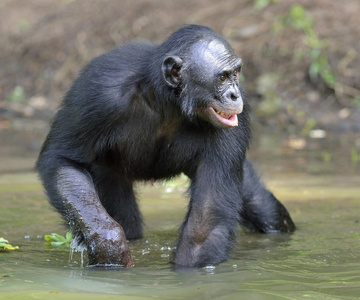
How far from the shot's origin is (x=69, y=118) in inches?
245

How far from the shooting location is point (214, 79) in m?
6.05

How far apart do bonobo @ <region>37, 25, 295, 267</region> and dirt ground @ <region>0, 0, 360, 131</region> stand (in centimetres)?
879

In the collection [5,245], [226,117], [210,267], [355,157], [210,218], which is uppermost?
[226,117]

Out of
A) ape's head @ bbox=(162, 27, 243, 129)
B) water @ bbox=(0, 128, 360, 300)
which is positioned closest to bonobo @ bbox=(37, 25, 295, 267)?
ape's head @ bbox=(162, 27, 243, 129)

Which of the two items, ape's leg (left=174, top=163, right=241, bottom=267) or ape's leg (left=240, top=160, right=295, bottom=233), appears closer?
ape's leg (left=174, top=163, right=241, bottom=267)

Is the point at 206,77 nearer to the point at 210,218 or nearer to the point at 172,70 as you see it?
the point at 172,70

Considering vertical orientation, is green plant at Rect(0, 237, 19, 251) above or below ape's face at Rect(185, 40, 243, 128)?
below

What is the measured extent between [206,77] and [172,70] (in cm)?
29

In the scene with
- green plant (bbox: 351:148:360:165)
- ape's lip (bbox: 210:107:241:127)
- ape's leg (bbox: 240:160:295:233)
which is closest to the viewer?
ape's lip (bbox: 210:107:241:127)

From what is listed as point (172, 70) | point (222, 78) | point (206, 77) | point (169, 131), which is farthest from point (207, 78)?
point (169, 131)

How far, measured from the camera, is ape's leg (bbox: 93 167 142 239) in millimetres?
7113

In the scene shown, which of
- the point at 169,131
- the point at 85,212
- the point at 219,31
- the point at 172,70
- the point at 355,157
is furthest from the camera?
the point at 219,31

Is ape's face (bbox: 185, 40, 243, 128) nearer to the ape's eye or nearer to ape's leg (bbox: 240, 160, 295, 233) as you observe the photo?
the ape's eye

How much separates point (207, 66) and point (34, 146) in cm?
794
